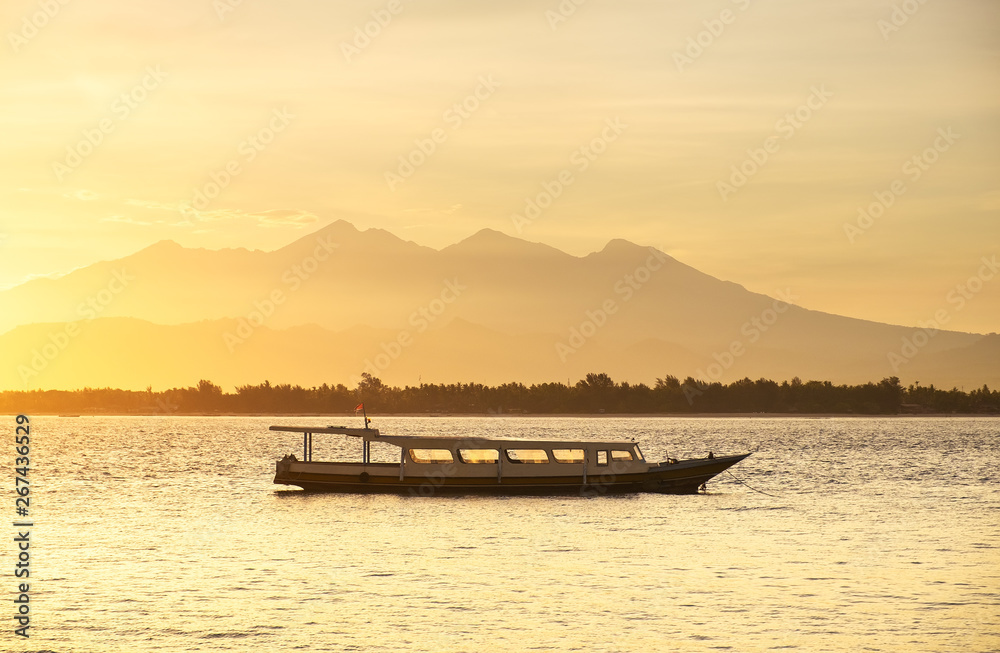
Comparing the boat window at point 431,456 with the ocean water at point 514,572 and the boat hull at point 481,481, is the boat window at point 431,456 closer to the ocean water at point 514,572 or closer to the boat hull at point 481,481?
the boat hull at point 481,481

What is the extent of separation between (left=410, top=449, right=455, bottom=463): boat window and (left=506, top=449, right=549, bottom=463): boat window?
4298 millimetres

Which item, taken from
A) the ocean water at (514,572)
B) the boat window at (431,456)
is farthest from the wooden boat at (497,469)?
the ocean water at (514,572)

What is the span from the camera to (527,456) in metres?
78.8

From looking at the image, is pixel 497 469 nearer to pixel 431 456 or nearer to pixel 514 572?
pixel 431 456

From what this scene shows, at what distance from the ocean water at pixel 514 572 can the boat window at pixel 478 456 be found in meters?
2.99

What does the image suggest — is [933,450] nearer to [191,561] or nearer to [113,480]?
[113,480]

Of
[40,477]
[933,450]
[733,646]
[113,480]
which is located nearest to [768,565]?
[733,646]

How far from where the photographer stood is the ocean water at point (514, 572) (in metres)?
34.1

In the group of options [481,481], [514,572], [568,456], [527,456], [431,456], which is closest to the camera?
[514,572]

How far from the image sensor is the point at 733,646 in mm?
32469

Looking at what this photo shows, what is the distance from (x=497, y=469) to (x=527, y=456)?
9.39 ft

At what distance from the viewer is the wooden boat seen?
7750 cm

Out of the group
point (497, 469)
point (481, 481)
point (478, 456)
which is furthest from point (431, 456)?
point (497, 469)

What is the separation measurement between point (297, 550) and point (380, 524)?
11.9 m
